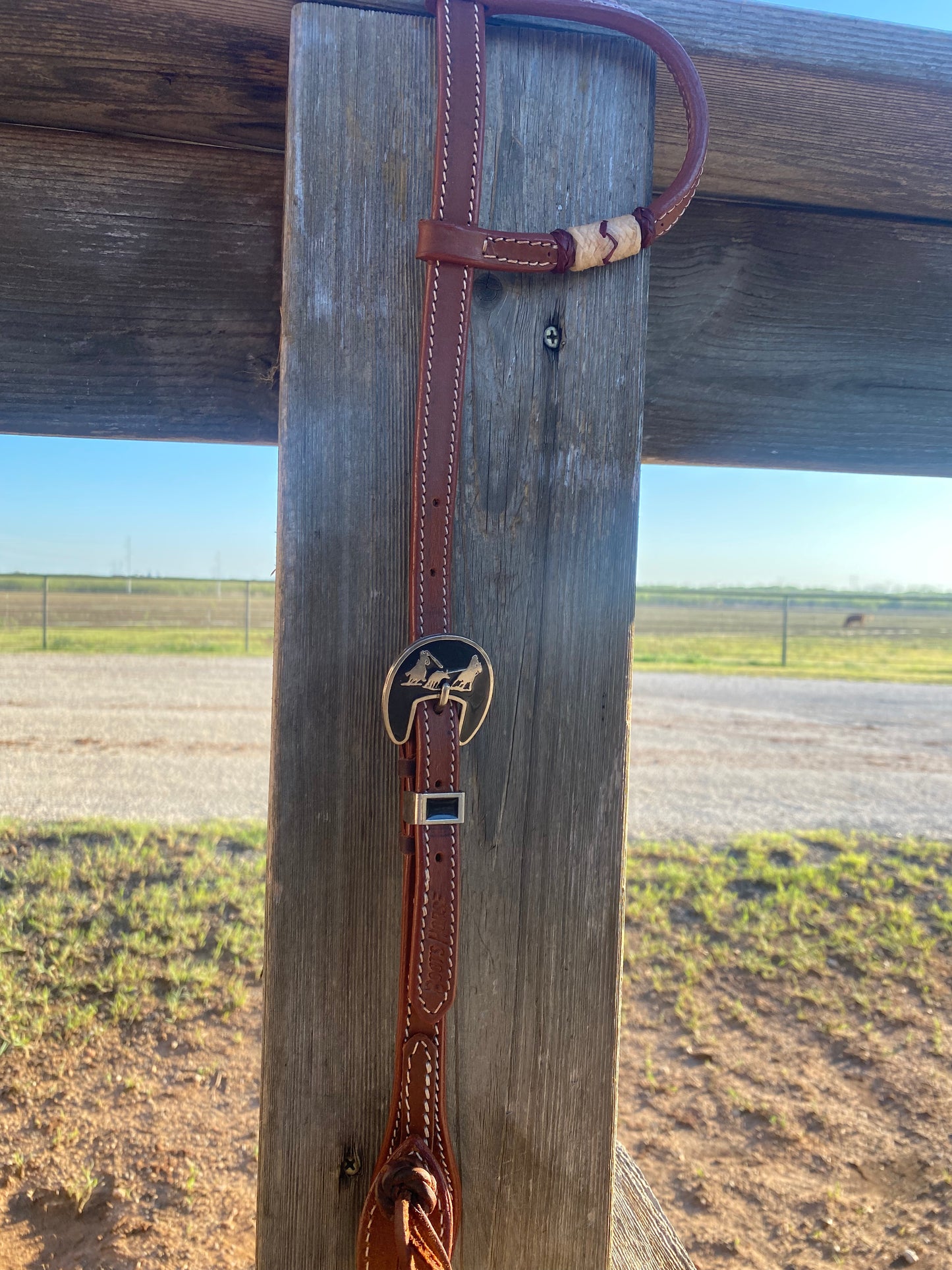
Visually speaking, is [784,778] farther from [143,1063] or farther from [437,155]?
[437,155]

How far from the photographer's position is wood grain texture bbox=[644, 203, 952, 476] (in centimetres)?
111

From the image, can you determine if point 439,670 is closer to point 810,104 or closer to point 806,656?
point 810,104

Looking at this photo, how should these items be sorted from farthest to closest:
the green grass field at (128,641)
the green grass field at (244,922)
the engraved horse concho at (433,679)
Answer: the green grass field at (128,641), the green grass field at (244,922), the engraved horse concho at (433,679)

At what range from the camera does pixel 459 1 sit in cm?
80

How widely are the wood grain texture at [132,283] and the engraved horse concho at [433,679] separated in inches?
19.3

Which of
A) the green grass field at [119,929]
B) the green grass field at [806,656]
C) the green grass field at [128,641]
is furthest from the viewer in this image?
the green grass field at [806,656]

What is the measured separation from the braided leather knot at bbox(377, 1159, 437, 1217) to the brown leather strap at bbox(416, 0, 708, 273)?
91 cm

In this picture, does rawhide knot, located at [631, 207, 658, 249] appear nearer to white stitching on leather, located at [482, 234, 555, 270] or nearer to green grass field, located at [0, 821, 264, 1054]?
white stitching on leather, located at [482, 234, 555, 270]

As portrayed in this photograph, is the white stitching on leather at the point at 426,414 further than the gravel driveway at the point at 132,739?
No

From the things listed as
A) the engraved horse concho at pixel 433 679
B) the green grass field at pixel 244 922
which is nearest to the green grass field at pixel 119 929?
the green grass field at pixel 244 922

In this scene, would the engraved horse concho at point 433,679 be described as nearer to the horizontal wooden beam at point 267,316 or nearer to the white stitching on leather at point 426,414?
the white stitching on leather at point 426,414

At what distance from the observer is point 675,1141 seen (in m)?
2.43

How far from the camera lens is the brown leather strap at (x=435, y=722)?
0.79 meters

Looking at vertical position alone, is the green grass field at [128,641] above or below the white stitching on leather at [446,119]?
below
